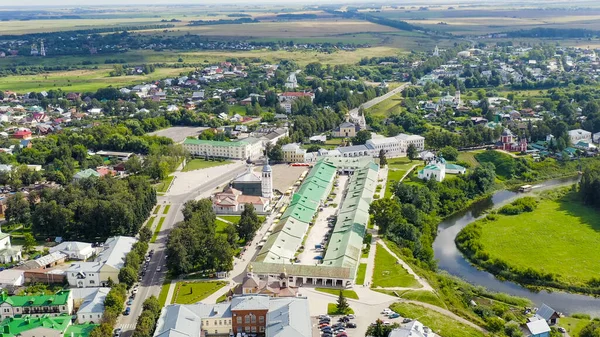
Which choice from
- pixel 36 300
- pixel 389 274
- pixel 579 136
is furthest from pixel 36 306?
pixel 579 136

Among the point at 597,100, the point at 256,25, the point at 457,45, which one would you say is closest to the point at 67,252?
the point at 597,100

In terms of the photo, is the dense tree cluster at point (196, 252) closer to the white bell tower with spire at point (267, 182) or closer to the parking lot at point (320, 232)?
the parking lot at point (320, 232)

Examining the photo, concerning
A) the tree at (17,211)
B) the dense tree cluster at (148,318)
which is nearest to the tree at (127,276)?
the dense tree cluster at (148,318)

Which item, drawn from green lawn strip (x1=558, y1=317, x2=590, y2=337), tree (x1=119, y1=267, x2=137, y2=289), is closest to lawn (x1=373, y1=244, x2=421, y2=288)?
green lawn strip (x1=558, y1=317, x2=590, y2=337)

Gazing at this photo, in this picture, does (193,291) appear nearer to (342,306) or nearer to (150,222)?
(342,306)

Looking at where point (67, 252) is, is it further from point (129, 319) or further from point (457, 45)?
point (457, 45)
